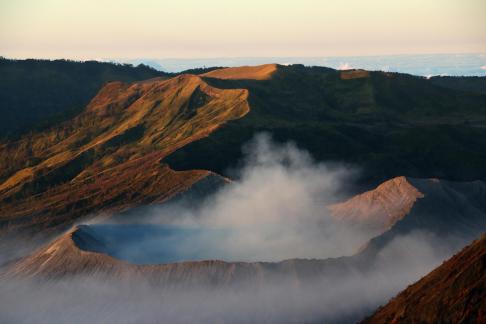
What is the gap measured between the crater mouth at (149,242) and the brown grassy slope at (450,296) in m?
43.9

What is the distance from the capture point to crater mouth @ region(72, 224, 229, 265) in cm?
13725

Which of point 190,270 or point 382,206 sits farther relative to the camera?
point 382,206

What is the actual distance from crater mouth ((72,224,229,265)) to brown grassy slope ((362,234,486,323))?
43894mm

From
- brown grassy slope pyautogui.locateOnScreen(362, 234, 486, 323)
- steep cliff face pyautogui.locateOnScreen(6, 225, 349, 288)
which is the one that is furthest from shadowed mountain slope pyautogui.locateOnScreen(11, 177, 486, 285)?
brown grassy slope pyautogui.locateOnScreen(362, 234, 486, 323)

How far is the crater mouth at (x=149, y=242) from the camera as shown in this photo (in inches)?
5404

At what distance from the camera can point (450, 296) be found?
301 feet

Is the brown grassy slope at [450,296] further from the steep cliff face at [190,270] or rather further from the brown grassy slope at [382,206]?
the brown grassy slope at [382,206]

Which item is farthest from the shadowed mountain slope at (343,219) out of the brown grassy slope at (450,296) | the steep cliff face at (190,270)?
the brown grassy slope at (450,296)

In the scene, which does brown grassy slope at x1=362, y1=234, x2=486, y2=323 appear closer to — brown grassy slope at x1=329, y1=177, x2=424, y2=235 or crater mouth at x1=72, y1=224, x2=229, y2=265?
brown grassy slope at x1=329, y1=177, x2=424, y2=235

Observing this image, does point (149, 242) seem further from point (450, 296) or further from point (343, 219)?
point (450, 296)

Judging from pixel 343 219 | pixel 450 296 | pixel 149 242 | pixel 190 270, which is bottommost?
pixel 149 242

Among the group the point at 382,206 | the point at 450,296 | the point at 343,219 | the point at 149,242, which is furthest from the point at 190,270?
Result: the point at 450,296

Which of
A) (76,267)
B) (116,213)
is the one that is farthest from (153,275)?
(116,213)

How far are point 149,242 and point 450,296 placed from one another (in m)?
65.5
